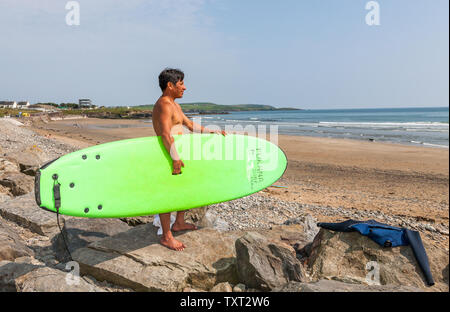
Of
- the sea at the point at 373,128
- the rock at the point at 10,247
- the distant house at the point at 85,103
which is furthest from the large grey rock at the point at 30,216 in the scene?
the distant house at the point at 85,103

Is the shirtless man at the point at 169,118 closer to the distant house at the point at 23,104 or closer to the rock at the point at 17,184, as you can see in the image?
the rock at the point at 17,184

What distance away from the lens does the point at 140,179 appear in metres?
3.39

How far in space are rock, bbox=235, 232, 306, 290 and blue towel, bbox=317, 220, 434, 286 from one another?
0.79m

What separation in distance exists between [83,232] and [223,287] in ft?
6.46

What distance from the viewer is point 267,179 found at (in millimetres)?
4176

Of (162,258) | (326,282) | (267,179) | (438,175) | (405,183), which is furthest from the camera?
(438,175)

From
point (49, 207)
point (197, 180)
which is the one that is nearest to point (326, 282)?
point (197, 180)

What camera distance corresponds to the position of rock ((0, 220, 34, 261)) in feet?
9.42

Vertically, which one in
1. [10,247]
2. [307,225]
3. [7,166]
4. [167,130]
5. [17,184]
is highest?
[167,130]

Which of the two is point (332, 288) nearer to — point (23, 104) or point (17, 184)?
point (17, 184)

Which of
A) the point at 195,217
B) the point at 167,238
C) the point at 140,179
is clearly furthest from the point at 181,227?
the point at 140,179

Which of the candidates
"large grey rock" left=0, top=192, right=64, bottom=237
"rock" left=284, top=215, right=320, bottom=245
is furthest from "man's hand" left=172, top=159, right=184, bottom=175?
"rock" left=284, top=215, right=320, bottom=245

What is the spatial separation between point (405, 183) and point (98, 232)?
9.08m

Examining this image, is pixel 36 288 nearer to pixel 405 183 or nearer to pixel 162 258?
pixel 162 258
